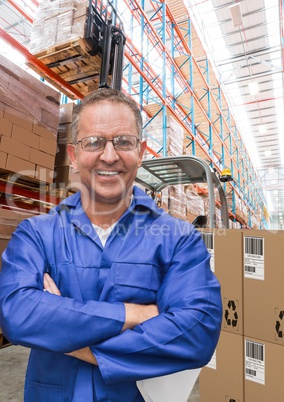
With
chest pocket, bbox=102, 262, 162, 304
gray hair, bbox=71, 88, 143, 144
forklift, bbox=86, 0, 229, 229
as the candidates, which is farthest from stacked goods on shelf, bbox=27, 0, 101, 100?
chest pocket, bbox=102, 262, 162, 304

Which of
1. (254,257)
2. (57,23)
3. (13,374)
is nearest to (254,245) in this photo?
(254,257)

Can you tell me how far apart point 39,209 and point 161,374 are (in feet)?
12.0

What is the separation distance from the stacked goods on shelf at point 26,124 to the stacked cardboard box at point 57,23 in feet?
2.38

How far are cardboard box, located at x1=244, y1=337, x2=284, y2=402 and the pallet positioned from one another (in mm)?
3961

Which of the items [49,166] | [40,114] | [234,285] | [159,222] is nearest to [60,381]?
[159,222]

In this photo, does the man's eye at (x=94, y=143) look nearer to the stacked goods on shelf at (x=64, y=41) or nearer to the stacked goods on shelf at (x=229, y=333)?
the stacked goods on shelf at (x=229, y=333)

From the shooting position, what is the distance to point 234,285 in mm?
2211

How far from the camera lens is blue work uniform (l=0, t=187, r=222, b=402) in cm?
107

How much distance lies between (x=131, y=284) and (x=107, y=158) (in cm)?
59

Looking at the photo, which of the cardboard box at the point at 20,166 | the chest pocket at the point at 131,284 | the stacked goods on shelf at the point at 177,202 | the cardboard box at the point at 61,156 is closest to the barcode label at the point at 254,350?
the chest pocket at the point at 131,284

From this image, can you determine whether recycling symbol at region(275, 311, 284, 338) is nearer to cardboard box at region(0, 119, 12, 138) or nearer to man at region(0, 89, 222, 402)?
man at region(0, 89, 222, 402)

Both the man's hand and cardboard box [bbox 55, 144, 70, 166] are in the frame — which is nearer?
the man's hand

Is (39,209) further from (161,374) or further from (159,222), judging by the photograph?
(161,374)

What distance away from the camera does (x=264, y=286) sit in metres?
2.07
